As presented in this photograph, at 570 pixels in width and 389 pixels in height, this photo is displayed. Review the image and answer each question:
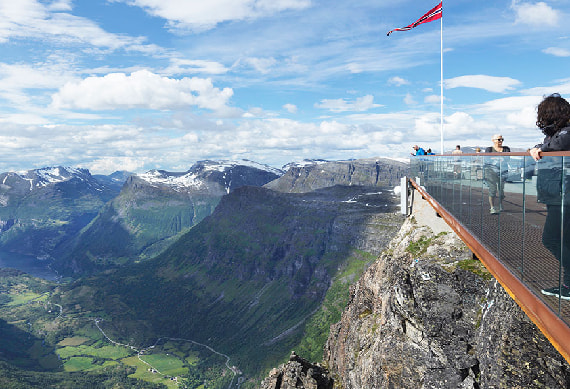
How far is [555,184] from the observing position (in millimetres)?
10062

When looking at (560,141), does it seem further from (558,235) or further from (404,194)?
(404,194)

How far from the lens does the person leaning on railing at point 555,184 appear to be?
31.3 feet

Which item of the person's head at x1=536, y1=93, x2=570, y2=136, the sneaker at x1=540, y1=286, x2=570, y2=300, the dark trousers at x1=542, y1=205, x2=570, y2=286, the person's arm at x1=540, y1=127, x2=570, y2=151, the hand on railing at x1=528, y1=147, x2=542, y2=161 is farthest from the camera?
the person's head at x1=536, y1=93, x2=570, y2=136

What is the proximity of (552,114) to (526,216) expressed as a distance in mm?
3238

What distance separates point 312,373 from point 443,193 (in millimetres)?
59585

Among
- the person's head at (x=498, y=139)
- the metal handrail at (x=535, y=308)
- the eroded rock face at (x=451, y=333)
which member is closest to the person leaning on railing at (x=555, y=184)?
the metal handrail at (x=535, y=308)

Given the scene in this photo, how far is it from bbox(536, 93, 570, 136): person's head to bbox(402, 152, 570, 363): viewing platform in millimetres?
1096

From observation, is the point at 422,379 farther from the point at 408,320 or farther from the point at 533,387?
the point at 533,387

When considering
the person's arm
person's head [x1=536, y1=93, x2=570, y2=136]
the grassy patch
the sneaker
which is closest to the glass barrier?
the sneaker

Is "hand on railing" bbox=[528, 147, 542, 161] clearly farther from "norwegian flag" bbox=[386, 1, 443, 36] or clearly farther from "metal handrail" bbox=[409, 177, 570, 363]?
"norwegian flag" bbox=[386, 1, 443, 36]

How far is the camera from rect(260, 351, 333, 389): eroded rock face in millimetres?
73250

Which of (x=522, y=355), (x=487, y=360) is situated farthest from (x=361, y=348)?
(x=522, y=355)

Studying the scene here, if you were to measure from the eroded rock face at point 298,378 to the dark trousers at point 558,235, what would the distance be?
7062 centimetres

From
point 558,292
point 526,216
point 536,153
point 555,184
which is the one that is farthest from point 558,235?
point 536,153
